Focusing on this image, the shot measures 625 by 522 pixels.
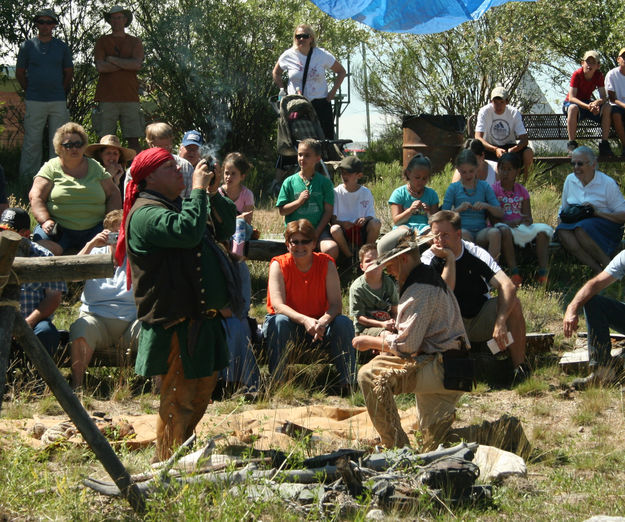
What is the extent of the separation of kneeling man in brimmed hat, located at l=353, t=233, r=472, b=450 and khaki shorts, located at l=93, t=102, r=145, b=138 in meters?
6.73

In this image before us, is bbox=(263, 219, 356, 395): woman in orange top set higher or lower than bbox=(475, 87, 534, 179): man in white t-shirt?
lower

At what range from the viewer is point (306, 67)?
11453mm

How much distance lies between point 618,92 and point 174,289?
30.3 feet

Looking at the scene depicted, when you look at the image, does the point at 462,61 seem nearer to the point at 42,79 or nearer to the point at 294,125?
the point at 294,125

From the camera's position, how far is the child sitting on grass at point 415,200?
355 inches

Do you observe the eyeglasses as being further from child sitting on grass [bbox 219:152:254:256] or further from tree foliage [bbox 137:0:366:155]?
tree foliage [bbox 137:0:366:155]

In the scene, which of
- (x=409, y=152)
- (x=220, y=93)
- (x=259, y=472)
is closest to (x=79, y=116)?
(x=220, y=93)

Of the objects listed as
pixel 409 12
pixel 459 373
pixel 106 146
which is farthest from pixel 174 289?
pixel 409 12

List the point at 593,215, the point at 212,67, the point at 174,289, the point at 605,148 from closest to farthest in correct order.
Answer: the point at 174,289, the point at 593,215, the point at 605,148, the point at 212,67

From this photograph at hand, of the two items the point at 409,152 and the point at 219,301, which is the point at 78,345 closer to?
the point at 219,301

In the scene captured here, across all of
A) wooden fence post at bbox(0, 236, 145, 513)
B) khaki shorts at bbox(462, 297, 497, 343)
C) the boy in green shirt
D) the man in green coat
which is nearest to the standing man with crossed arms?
the boy in green shirt

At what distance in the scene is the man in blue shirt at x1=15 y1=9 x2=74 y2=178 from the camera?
36.4ft

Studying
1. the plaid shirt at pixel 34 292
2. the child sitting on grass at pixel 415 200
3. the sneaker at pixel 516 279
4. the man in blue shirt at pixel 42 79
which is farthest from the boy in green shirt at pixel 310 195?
the man in blue shirt at pixel 42 79

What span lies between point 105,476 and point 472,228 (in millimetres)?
5265
